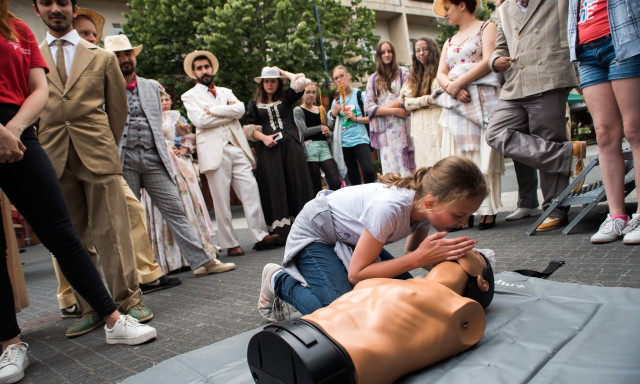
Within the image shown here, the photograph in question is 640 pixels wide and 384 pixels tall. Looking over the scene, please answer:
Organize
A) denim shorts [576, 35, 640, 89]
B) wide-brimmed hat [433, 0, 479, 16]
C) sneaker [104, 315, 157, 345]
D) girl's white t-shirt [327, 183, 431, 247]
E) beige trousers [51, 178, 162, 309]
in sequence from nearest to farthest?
girl's white t-shirt [327, 183, 431, 247]
sneaker [104, 315, 157, 345]
denim shorts [576, 35, 640, 89]
beige trousers [51, 178, 162, 309]
wide-brimmed hat [433, 0, 479, 16]

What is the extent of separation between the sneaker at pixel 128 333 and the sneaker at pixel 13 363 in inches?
15.1

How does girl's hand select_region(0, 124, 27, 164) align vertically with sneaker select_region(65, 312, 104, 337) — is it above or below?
above

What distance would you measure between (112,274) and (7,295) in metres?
0.60

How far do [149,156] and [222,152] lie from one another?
56.9 inches

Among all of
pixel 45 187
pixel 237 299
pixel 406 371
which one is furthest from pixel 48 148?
pixel 406 371

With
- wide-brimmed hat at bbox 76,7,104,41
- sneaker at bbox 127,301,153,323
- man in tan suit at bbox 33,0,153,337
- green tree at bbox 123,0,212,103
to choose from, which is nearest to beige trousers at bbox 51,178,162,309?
man in tan suit at bbox 33,0,153,337

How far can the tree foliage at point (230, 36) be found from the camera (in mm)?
13688

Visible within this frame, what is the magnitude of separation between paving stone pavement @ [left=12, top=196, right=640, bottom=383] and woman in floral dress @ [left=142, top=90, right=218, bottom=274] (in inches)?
19.1

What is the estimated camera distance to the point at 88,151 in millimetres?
2859

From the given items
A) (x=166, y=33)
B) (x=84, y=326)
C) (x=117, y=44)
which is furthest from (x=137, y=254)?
(x=166, y=33)

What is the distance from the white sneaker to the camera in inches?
110

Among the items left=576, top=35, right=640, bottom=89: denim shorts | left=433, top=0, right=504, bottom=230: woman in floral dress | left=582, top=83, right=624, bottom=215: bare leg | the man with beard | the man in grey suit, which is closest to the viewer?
left=576, top=35, right=640, bottom=89: denim shorts

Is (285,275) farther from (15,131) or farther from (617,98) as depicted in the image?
(617,98)

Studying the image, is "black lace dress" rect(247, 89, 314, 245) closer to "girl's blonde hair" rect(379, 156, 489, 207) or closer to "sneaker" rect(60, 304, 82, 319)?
"sneaker" rect(60, 304, 82, 319)
